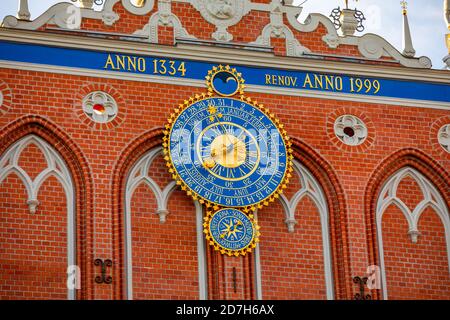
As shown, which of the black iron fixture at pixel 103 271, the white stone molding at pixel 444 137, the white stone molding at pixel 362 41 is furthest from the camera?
the white stone molding at pixel 444 137

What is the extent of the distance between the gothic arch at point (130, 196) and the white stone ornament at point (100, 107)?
609 millimetres

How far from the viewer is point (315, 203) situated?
32.6 meters

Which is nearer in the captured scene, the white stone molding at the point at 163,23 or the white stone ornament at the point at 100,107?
the white stone ornament at the point at 100,107

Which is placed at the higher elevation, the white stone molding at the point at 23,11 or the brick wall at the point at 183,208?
the white stone molding at the point at 23,11

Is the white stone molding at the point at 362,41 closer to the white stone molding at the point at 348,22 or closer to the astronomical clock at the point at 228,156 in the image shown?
the white stone molding at the point at 348,22

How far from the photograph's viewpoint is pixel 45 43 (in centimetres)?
3177

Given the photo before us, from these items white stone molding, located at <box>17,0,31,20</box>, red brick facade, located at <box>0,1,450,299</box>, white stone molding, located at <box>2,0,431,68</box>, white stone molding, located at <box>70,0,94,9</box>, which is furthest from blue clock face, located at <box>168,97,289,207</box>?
white stone molding, located at <box>17,0,31,20</box>

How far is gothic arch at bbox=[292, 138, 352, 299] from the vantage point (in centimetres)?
3206

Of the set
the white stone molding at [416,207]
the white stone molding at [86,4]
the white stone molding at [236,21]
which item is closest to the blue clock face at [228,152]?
the white stone molding at [236,21]

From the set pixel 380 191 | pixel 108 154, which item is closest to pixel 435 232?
pixel 380 191

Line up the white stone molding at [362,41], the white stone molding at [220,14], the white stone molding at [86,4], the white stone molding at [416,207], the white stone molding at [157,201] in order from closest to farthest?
the white stone molding at [157,201] → the white stone molding at [86,4] → the white stone molding at [416,207] → the white stone molding at [220,14] → the white stone molding at [362,41]

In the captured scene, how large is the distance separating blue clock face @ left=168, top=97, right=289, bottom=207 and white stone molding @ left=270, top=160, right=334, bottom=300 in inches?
18.2

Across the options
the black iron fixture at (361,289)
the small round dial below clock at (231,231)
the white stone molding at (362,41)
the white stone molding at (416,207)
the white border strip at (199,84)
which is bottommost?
the black iron fixture at (361,289)

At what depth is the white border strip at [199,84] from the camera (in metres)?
31.7
